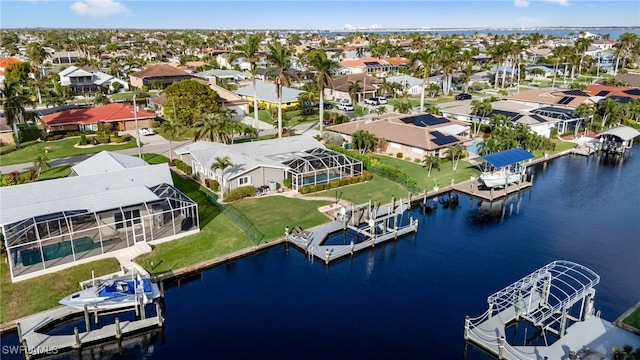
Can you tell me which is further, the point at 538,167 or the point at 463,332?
the point at 538,167

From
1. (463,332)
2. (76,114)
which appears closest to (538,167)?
(463,332)

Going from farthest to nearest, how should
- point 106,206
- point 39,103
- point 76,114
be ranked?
point 39,103
point 76,114
point 106,206

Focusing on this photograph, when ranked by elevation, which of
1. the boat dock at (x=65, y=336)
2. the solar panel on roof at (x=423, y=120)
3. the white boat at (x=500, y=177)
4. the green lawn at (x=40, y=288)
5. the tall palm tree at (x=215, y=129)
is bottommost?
→ the boat dock at (x=65, y=336)

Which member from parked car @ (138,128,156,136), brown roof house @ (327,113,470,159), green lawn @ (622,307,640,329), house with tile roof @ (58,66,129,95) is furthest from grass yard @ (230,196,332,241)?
house with tile roof @ (58,66,129,95)

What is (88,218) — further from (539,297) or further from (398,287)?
(539,297)

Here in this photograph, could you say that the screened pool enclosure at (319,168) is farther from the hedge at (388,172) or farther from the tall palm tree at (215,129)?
the tall palm tree at (215,129)

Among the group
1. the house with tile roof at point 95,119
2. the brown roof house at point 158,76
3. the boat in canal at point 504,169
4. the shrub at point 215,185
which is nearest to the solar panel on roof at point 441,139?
the boat in canal at point 504,169

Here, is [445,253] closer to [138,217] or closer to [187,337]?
[187,337]

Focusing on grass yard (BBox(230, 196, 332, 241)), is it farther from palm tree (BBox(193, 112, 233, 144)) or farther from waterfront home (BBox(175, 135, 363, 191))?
palm tree (BBox(193, 112, 233, 144))
